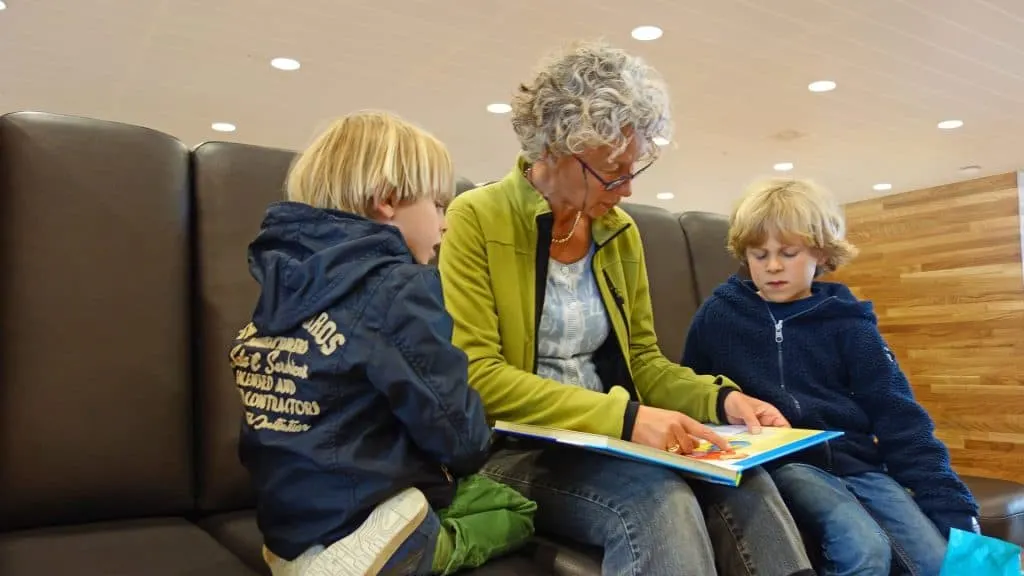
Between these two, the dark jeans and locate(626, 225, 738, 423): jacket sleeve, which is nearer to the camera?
the dark jeans

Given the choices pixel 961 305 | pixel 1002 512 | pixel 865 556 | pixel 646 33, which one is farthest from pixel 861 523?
pixel 961 305

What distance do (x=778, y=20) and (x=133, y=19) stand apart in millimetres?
3073

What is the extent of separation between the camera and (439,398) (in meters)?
0.91

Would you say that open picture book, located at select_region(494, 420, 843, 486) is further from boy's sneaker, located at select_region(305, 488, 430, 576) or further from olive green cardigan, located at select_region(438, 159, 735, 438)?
boy's sneaker, located at select_region(305, 488, 430, 576)

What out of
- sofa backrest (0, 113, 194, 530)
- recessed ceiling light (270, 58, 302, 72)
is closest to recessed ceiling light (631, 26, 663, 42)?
recessed ceiling light (270, 58, 302, 72)

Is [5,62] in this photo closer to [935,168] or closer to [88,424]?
[88,424]

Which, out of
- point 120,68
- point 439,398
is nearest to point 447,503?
point 439,398

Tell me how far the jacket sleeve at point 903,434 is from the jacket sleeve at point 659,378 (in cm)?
25

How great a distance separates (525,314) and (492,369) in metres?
0.14

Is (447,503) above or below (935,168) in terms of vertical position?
below

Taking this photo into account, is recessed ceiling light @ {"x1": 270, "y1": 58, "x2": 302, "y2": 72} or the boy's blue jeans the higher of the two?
recessed ceiling light @ {"x1": 270, "y1": 58, "x2": 302, "y2": 72}

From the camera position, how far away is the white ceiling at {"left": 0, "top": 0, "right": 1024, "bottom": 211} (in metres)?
3.58

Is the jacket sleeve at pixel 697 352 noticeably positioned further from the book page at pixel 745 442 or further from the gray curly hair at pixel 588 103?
the gray curly hair at pixel 588 103

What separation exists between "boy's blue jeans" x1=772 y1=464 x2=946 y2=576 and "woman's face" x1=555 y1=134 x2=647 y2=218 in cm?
56
